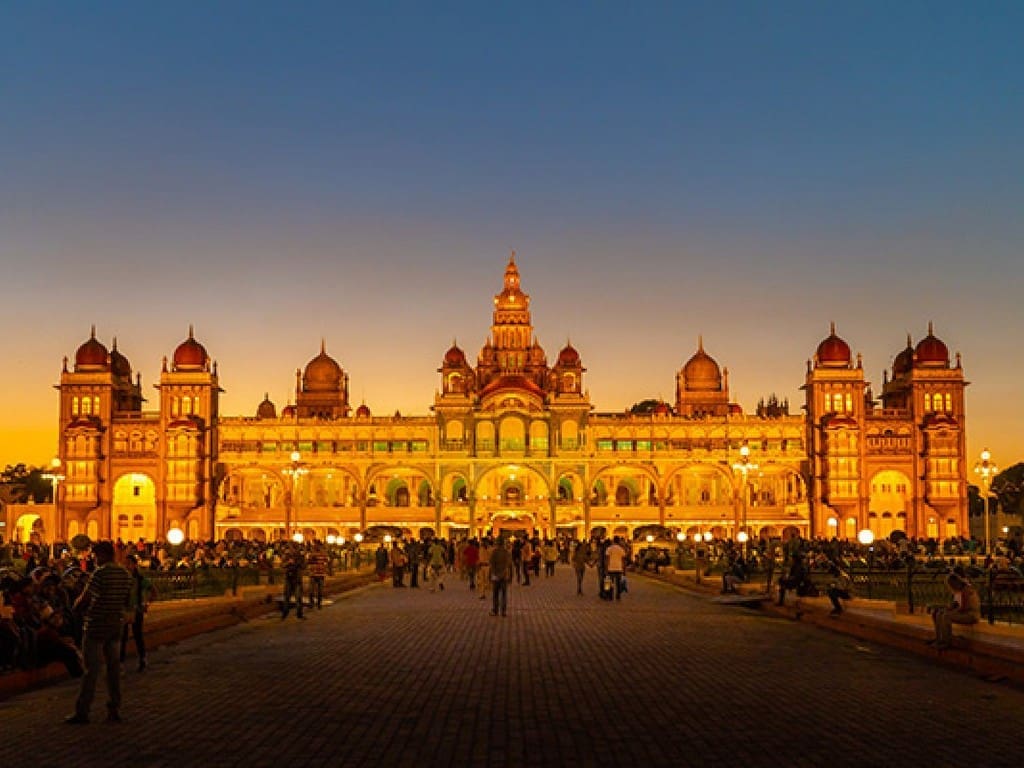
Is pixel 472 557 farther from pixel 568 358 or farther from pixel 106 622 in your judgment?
pixel 568 358

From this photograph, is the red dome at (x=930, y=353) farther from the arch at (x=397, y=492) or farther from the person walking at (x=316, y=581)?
the person walking at (x=316, y=581)

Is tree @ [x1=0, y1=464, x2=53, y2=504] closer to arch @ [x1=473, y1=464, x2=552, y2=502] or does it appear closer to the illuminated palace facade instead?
the illuminated palace facade

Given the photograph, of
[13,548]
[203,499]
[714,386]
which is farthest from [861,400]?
[13,548]

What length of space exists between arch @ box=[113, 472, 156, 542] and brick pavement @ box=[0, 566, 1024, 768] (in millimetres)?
80427

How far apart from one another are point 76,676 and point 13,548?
40.2 metres

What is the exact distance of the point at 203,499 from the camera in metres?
101

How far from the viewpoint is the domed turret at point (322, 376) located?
120250 mm

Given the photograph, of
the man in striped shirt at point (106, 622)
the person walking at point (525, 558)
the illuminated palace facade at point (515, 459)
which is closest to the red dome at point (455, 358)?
the illuminated palace facade at point (515, 459)

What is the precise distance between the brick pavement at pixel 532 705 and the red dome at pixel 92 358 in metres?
84.5

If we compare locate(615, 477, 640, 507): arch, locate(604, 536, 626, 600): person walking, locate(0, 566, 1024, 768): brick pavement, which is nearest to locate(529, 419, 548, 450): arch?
locate(615, 477, 640, 507): arch

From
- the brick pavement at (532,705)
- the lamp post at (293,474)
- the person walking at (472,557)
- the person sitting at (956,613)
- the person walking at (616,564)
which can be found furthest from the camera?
the lamp post at (293,474)

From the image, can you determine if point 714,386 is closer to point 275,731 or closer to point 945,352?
point 945,352

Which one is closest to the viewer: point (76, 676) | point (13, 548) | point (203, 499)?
point (76, 676)

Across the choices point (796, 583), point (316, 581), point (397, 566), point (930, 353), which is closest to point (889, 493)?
point (930, 353)
